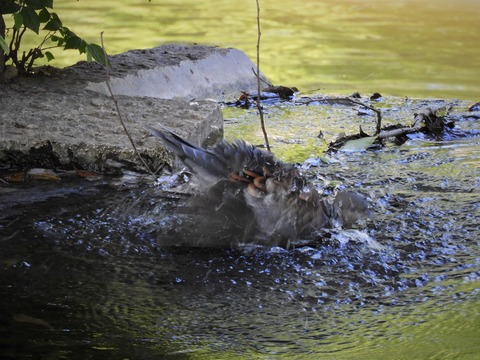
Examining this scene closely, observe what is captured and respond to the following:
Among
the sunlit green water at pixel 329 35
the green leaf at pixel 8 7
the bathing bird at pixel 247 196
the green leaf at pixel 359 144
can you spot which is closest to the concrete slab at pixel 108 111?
the green leaf at pixel 8 7

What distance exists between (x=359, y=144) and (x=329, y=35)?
167 inches

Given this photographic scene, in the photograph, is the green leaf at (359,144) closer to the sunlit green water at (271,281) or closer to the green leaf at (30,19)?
the sunlit green water at (271,281)

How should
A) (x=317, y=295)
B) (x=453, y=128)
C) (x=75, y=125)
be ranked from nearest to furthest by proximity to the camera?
(x=317, y=295) < (x=75, y=125) < (x=453, y=128)

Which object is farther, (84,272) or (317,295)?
(84,272)

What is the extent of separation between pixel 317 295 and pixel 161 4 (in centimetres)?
848

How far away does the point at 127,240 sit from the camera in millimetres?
2857

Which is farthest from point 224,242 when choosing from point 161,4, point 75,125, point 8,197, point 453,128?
point 161,4

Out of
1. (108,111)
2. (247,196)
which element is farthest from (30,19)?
(247,196)

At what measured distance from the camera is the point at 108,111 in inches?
159

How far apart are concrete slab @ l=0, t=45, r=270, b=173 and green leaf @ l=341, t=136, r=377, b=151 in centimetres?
68

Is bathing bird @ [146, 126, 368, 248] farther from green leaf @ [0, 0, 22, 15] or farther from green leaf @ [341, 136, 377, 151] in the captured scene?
green leaf @ [0, 0, 22, 15]

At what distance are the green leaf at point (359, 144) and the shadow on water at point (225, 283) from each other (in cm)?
72

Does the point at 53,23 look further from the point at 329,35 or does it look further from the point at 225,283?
the point at 329,35

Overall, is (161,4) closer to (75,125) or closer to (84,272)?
(75,125)
